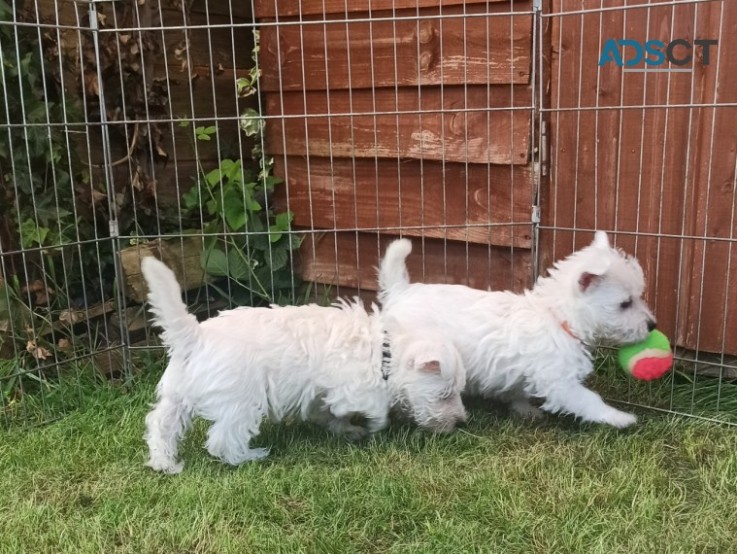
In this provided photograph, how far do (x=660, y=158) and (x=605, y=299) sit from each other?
0.96m

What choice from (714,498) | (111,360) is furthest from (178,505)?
(714,498)

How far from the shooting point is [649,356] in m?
3.28

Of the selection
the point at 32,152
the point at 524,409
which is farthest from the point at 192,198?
the point at 524,409

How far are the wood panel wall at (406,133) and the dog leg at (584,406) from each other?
1036 mm

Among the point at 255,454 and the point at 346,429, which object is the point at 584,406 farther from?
the point at 255,454

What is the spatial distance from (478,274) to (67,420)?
8.10 ft

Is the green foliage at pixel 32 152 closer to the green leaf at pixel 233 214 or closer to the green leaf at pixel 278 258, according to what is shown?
the green leaf at pixel 233 214

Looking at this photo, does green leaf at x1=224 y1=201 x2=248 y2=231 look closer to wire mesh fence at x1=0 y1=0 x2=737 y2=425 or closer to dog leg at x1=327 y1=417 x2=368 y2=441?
wire mesh fence at x1=0 y1=0 x2=737 y2=425

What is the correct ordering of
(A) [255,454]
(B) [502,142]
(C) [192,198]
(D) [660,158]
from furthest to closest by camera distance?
(C) [192,198], (B) [502,142], (D) [660,158], (A) [255,454]

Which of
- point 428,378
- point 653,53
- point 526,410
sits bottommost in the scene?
point 526,410

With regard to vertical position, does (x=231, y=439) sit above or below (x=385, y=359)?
below

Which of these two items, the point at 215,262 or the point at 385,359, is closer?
the point at 385,359

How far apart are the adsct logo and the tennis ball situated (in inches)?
52.9

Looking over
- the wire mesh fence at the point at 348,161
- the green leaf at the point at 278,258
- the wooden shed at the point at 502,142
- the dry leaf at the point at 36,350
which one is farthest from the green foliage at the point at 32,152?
the wooden shed at the point at 502,142
